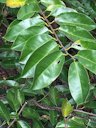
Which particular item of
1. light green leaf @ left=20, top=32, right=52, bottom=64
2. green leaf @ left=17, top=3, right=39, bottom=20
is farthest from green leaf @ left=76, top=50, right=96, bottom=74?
green leaf @ left=17, top=3, right=39, bottom=20

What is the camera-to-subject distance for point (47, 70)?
0.82 metres

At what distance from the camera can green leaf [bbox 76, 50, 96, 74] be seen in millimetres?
829

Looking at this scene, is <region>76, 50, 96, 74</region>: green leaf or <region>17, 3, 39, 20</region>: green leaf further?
<region>17, 3, 39, 20</region>: green leaf

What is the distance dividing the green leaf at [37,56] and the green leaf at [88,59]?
80 mm

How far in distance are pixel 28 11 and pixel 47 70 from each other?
0.77ft

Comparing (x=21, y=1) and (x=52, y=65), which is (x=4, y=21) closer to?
(x=21, y=1)

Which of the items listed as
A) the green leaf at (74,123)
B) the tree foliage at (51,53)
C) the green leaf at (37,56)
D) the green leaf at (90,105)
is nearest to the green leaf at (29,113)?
the tree foliage at (51,53)

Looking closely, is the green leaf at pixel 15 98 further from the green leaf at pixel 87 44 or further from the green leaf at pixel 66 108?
the green leaf at pixel 87 44

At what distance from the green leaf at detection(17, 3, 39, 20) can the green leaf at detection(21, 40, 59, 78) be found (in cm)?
15

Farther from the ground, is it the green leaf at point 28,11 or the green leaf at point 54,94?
the green leaf at point 28,11

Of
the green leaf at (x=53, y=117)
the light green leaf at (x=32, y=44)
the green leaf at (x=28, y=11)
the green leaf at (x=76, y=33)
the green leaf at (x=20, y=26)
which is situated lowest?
the green leaf at (x=53, y=117)

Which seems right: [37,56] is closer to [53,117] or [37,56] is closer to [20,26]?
[20,26]

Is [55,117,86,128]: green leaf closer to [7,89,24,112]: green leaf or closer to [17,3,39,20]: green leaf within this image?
[7,89,24,112]: green leaf

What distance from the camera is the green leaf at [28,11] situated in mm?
945
